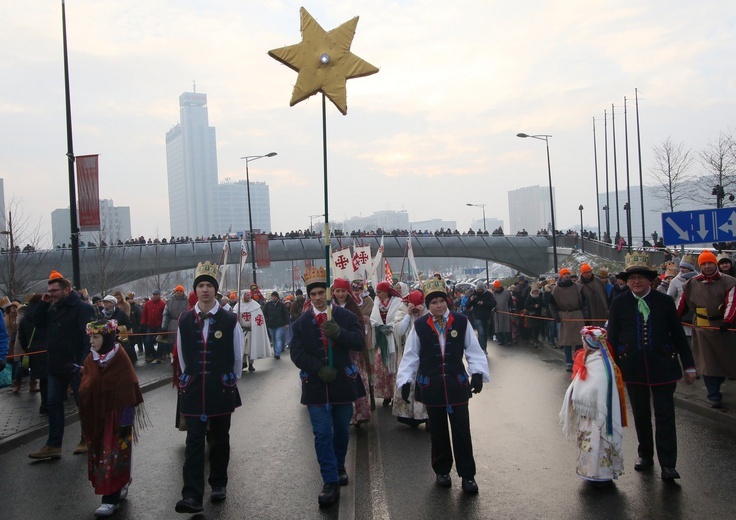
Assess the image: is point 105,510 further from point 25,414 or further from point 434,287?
point 25,414

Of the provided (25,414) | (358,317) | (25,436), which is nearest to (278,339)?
(25,414)

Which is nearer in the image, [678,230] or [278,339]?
[678,230]

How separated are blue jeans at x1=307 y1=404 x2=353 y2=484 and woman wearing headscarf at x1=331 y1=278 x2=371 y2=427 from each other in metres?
1.48

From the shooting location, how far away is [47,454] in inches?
322

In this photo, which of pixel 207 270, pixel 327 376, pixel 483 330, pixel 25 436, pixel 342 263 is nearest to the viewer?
pixel 327 376

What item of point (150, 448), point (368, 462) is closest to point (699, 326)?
point (368, 462)

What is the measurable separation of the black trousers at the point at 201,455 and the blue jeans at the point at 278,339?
13.9 meters

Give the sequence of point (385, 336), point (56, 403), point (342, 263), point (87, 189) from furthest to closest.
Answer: point (342, 263)
point (87, 189)
point (385, 336)
point (56, 403)

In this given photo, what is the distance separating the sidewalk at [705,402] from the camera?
28.7 feet

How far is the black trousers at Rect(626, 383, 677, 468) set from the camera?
6.59 meters

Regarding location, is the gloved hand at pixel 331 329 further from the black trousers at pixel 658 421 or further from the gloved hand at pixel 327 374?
the black trousers at pixel 658 421

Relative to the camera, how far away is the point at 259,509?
613cm

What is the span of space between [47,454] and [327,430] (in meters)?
3.74

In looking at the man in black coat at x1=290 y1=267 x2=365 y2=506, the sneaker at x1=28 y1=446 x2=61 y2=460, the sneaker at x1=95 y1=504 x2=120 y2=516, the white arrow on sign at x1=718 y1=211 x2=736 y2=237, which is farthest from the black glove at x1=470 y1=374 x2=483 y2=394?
the white arrow on sign at x1=718 y1=211 x2=736 y2=237
